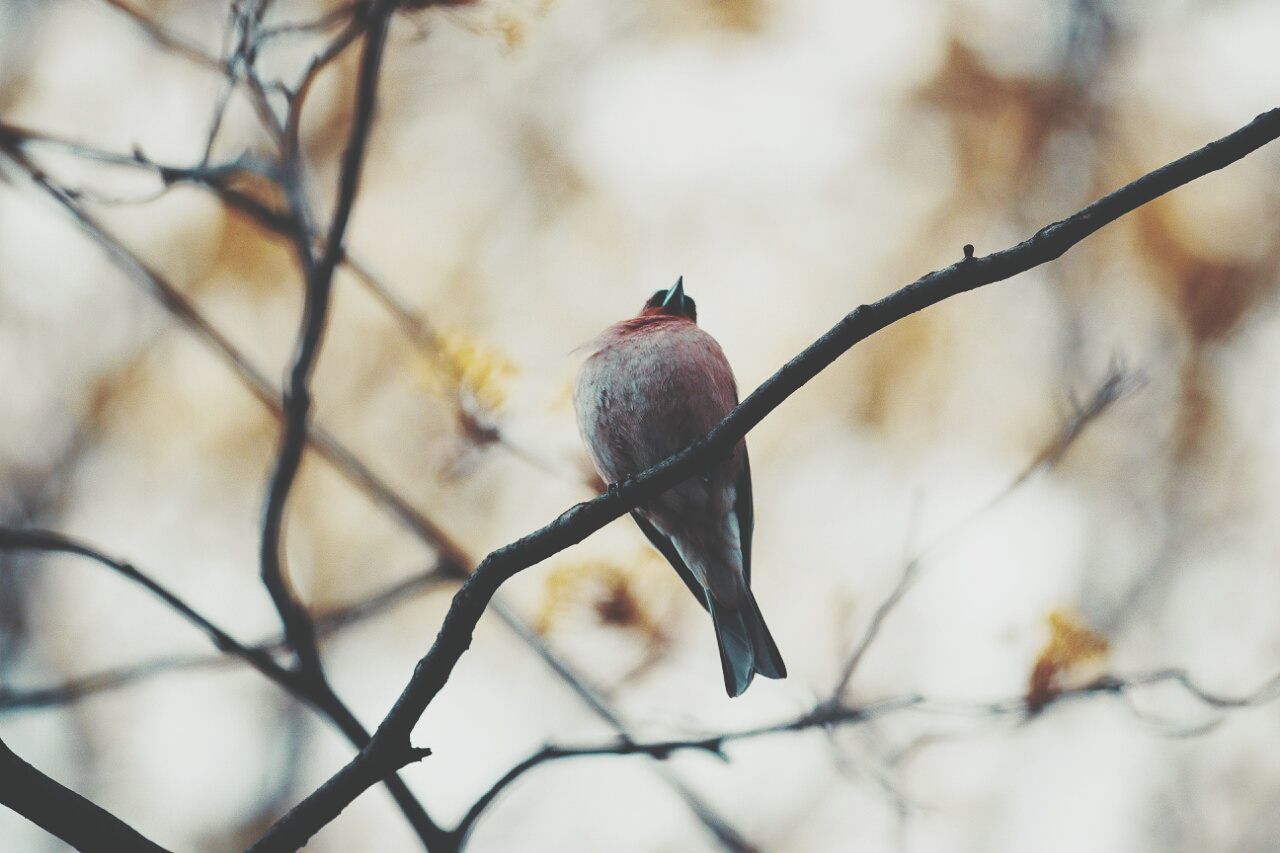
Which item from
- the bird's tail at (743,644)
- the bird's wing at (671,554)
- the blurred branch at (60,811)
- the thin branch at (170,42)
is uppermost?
the thin branch at (170,42)

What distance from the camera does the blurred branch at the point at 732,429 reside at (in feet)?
7.29

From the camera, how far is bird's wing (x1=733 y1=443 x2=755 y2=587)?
440 centimetres

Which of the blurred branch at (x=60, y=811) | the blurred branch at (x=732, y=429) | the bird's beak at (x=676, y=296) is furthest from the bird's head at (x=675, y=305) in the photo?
the blurred branch at (x=60, y=811)

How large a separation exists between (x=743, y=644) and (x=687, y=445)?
32.0 inches

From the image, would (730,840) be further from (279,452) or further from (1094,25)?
(1094,25)

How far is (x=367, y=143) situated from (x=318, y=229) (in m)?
0.66

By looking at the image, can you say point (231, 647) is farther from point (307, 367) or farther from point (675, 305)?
point (675, 305)

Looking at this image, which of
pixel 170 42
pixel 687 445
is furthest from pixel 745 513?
pixel 170 42

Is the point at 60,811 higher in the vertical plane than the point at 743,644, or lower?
lower

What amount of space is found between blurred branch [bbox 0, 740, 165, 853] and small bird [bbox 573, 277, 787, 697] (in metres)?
2.02

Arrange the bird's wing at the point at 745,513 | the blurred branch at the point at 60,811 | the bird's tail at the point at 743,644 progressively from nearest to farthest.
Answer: the blurred branch at the point at 60,811, the bird's tail at the point at 743,644, the bird's wing at the point at 745,513

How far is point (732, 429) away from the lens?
108 inches

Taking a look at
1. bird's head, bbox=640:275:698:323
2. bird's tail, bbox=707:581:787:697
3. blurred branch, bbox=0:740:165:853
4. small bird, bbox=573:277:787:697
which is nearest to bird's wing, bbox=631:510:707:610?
small bird, bbox=573:277:787:697

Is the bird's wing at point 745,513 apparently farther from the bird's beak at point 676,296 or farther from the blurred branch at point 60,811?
the blurred branch at point 60,811
